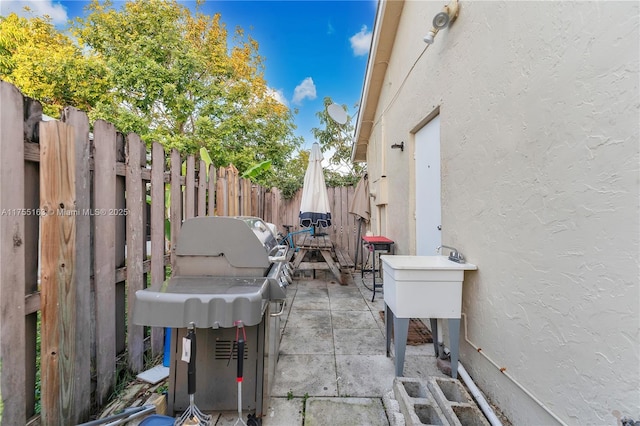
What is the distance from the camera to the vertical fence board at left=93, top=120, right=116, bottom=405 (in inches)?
76.2

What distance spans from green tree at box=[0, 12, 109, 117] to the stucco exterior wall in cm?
1101

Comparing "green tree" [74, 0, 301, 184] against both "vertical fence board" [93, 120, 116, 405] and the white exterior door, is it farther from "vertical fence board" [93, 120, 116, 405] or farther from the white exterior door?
"vertical fence board" [93, 120, 116, 405]

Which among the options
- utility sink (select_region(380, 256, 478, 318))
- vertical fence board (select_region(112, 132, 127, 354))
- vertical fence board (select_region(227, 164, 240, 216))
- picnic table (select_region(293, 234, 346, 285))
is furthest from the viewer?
picnic table (select_region(293, 234, 346, 285))

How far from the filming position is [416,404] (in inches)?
74.9

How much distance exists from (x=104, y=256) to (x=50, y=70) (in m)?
10.8

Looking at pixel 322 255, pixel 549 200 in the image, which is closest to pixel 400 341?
pixel 549 200

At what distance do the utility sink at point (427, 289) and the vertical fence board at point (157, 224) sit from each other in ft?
7.42

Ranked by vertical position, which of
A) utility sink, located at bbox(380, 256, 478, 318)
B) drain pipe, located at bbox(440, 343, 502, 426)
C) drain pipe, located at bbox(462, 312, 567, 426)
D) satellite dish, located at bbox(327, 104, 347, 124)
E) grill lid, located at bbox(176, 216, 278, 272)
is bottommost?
drain pipe, located at bbox(440, 343, 502, 426)

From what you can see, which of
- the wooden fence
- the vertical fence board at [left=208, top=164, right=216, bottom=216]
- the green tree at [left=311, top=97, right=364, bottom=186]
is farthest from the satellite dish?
the green tree at [left=311, top=97, right=364, bottom=186]

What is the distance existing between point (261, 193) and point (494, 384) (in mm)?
5914

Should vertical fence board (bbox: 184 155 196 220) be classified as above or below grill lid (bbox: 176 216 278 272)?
above

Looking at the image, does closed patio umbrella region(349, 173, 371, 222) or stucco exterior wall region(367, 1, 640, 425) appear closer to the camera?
stucco exterior wall region(367, 1, 640, 425)

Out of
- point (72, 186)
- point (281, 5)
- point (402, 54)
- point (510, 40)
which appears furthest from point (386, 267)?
point (281, 5)

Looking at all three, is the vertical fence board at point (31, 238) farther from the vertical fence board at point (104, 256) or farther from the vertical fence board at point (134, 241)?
the vertical fence board at point (134, 241)
